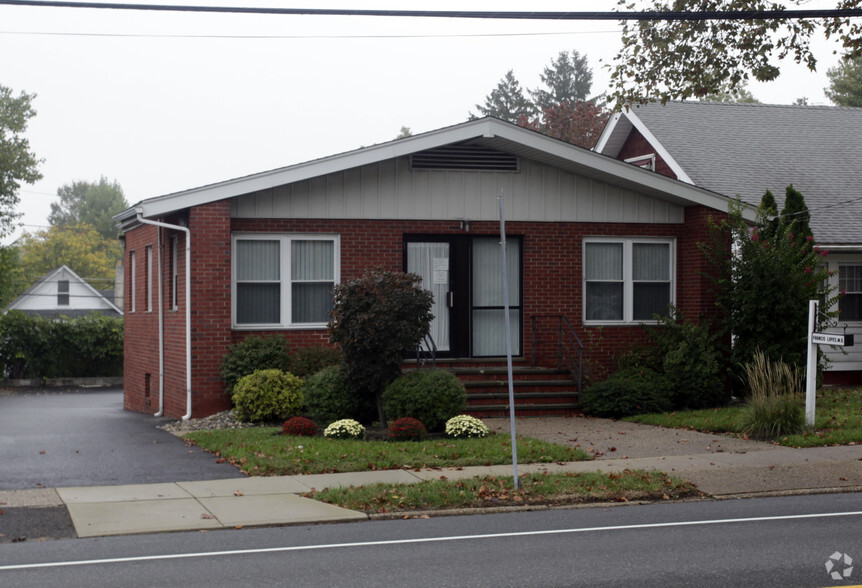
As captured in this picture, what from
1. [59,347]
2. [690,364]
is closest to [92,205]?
[59,347]

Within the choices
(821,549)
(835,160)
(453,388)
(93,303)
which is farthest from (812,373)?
(93,303)

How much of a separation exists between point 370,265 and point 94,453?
20.6 ft

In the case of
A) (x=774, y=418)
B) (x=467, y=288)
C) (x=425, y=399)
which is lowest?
(x=774, y=418)

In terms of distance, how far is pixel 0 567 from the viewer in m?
7.95

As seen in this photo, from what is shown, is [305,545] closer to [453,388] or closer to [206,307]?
[453,388]

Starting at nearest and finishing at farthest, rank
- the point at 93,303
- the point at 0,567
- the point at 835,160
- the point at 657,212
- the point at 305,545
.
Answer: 1. the point at 0,567
2. the point at 305,545
3. the point at 657,212
4. the point at 835,160
5. the point at 93,303

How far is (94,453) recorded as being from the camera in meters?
14.2

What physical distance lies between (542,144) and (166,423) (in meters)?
8.17

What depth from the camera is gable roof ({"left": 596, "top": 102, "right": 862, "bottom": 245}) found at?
2348 centimetres

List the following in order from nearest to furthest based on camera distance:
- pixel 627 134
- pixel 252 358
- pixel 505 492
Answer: pixel 505 492
pixel 252 358
pixel 627 134

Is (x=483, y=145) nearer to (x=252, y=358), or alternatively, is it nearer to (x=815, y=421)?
(x=252, y=358)

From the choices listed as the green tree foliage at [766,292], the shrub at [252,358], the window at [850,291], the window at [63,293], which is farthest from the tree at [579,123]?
the shrub at [252,358]

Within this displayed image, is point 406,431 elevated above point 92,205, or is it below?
below

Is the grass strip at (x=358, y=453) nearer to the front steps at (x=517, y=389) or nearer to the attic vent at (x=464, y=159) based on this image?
the front steps at (x=517, y=389)
